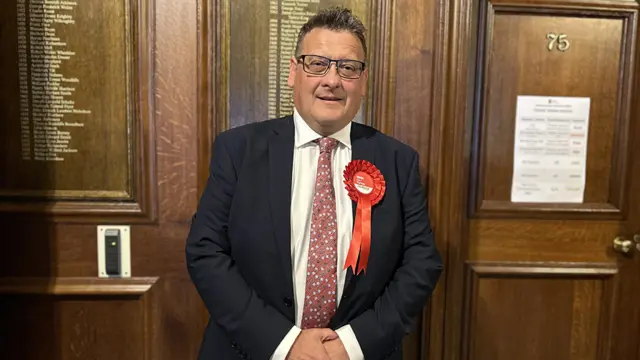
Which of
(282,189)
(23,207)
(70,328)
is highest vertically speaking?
(282,189)

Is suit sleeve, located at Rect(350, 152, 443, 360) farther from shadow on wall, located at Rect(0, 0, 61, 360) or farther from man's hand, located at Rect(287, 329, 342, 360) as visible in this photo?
shadow on wall, located at Rect(0, 0, 61, 360)

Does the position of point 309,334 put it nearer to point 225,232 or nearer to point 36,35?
point 225,232

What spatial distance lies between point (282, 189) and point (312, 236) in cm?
13

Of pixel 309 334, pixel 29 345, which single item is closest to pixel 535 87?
pixel 309 334

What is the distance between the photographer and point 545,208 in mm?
1569

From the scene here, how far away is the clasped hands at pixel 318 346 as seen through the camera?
102cm

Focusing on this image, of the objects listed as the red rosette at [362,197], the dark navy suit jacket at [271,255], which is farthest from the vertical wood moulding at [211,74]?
the red rosette at [362,197]

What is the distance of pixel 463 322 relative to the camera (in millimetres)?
1592

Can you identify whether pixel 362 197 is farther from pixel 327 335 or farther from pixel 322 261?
pixel 327 335

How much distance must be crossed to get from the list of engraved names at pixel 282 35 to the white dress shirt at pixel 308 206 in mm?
282

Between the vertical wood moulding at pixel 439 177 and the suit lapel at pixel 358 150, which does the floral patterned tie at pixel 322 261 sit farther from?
the vertical wood moulding at pixel 439 177

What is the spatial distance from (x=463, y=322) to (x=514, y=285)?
22cm

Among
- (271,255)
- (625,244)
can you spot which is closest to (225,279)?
(271,255)

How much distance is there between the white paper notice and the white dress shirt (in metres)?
0.73
